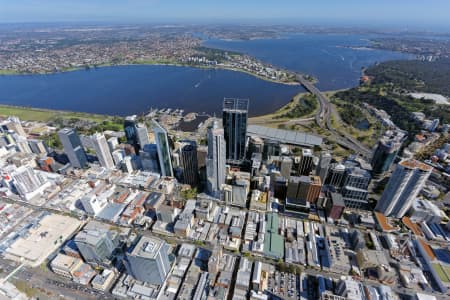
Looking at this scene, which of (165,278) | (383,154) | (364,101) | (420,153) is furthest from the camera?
(364,101)

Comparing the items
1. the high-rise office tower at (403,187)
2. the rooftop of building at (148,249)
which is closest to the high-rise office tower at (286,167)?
the high-rise office tower at (403,187)

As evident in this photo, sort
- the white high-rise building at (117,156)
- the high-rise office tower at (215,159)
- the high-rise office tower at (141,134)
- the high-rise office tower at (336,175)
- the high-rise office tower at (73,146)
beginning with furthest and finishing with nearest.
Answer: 1. the white high-rise building at (117,156)
2. the high-rise office tower at (141,134)
3. the high-rise office tower at (73,146)
4. the high-rise office tower at (336,175)
5. the high-rise office tower at (215,159)

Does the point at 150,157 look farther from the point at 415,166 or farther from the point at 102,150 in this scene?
the point at 415,166

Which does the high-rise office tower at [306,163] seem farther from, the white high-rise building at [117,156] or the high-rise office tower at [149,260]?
the white high-rise building at [117,156]

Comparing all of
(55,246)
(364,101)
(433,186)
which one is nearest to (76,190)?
(55,246)

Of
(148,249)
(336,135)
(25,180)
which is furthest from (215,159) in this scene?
(336,135)

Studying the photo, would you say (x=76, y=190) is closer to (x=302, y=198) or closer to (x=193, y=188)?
(x=193, y=188)
